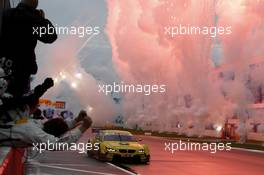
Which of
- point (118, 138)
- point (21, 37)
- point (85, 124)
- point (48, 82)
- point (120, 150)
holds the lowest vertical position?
point (120, 150)

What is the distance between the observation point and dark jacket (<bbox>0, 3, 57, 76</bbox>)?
458 centimetres

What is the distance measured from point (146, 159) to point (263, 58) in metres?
47.7

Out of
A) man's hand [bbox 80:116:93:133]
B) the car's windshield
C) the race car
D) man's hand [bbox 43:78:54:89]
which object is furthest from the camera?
the car's windshield

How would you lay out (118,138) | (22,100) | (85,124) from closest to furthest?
(85,124) < (22,100) < (118,138)

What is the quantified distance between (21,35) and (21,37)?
0.06ft

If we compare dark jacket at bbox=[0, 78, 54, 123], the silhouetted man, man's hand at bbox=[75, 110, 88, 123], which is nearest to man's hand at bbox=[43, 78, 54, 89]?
dark jacket at bbox=[0, 78, 54, 123]

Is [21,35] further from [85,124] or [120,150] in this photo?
[120,150]

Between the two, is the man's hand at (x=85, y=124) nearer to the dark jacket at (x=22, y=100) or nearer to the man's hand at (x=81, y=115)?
the man's hand at (x=81, y=115)

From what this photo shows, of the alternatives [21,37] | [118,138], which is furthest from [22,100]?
[118,138]

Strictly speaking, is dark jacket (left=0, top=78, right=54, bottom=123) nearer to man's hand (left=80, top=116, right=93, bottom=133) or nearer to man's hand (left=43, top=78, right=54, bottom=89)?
man's hand (left=43, top=78, right=54, bottom=89)

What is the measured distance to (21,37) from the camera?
4617mm

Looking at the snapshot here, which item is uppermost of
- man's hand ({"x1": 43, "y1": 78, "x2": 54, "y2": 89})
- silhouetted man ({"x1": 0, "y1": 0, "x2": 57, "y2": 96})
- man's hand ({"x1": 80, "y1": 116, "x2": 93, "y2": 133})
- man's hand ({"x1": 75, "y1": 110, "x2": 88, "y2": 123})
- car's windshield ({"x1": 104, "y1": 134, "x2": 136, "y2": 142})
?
silhouetted man ({"x1": 0, "y1": 0, "x2": 57, "y2": 96})

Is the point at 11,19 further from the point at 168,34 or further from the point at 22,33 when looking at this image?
the point at 168,34

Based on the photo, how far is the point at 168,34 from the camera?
212ft
